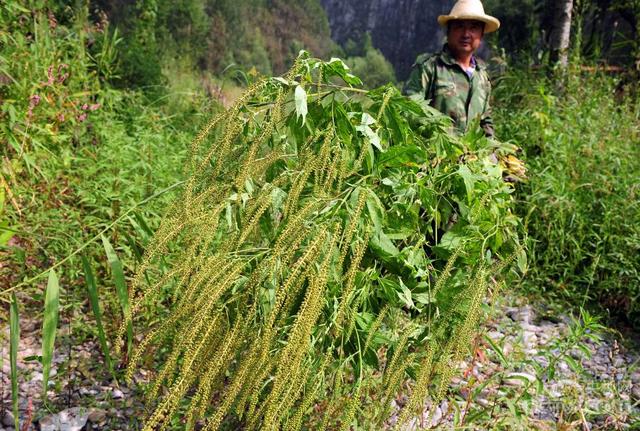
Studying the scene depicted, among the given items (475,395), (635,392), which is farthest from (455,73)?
(475,395)

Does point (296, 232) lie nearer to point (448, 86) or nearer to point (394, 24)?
point (448, 86)

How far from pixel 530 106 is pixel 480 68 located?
171 cm

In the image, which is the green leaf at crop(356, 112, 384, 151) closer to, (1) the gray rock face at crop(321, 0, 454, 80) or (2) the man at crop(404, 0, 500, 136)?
(2) the man at crop(404, 0, 500, 136)

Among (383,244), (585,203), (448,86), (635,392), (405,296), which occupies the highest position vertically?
(448,86)

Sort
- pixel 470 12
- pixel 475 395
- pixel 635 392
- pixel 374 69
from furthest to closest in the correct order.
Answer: pixel 374 69 < pixel 470 12 < pixel 635 392 < pixel 475 395

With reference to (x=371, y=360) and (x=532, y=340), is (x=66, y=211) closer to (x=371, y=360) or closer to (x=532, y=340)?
(x=371, y=360)

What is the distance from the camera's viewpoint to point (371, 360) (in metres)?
1.77

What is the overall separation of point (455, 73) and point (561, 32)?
9.98ft

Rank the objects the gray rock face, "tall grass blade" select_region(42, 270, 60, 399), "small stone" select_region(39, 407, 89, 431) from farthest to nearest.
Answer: the gray rock face, "small stone" select_region(39, 407, 89, 431), "tall grass blade" select_region(42, 270, 60, 399)

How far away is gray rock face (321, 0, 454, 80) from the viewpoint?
44.7 m

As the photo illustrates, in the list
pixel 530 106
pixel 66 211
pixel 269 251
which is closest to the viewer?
pixel 269 251

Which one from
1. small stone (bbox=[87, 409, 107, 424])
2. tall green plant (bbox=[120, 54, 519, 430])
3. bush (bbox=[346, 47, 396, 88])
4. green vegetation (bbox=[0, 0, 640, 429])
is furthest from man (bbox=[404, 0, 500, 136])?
bush (bbox=[346, 47, 396, 88])

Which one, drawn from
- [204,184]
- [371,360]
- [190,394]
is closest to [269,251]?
[204,184]

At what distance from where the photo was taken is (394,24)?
4909 cm
